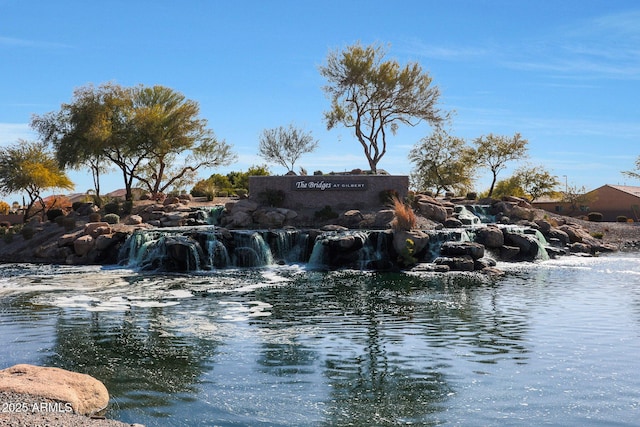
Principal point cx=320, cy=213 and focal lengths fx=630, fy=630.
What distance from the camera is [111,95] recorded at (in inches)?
2080

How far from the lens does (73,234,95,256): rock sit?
3447cm

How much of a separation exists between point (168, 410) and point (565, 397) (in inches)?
254

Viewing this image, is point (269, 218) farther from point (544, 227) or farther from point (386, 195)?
point (544, 227)

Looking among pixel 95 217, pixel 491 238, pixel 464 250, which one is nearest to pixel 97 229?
pixel 95 217

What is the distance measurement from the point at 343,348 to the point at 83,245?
24.6 meters

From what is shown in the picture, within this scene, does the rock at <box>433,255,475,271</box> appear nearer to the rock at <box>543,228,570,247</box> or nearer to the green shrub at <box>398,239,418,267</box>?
the green shrub at <box>398,239,418,267</box>

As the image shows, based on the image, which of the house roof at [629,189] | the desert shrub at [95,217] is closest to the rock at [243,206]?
the desert shrub at [95,217]

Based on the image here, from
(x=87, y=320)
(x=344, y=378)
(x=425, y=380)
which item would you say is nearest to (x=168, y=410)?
(x=344, y=378)

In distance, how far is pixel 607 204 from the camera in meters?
66.3

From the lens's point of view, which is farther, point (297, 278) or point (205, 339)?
point (297, 278)

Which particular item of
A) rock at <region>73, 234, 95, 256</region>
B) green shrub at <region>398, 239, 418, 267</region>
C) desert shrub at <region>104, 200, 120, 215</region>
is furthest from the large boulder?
desert shrub at <region>104, 200, 120, 215</region>

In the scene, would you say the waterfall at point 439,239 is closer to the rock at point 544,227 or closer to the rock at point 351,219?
the rock at point 351,219

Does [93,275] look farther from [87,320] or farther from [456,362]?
[456,362]

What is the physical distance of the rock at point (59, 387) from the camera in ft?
29.5
